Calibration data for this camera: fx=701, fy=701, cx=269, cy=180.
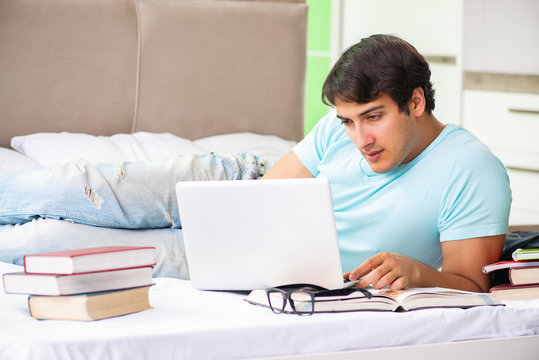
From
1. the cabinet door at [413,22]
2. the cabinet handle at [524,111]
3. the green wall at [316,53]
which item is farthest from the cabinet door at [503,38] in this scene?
the green wall at [316,53]

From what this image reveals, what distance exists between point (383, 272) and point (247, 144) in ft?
5.29

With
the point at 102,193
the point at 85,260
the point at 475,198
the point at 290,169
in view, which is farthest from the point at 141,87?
the point at 85,260

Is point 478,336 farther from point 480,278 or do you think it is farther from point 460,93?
point 460,93

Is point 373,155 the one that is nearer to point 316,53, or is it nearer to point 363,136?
point 363,136

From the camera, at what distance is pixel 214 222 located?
1.33 m

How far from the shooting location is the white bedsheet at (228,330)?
109cm

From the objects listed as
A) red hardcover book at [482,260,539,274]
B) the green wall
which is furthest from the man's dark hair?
the green wall

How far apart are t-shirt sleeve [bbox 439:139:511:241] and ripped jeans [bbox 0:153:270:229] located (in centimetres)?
88

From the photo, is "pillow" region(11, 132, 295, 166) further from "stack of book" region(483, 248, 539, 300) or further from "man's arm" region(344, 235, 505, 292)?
"stack of book" region(483, 248, 539, 300)

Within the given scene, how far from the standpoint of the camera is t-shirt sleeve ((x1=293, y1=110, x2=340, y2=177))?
2.01 meters

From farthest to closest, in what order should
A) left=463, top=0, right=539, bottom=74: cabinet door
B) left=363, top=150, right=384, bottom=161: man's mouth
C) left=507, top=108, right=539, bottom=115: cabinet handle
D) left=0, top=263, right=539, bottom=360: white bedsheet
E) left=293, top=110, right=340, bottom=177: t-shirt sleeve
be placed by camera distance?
left=463, top=0, right=539, bottom=74: cabinet door
left=507, top=108, right=539, bottom=115: cabinet handle
left=293, top=110, right=340, bottom=177: t-shirt sleeve
left=363, top=150, right=384, bottom=161: man's mouth
left=0, top=263, right=539, bottom=360: white bedsheet

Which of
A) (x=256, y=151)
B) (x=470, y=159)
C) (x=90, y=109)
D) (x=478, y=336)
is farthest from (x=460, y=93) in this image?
(x=478, y=336)

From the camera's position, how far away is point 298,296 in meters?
1.27

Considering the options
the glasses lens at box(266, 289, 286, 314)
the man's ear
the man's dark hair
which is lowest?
the glasses lens at box(266, 289, 286, 314)
